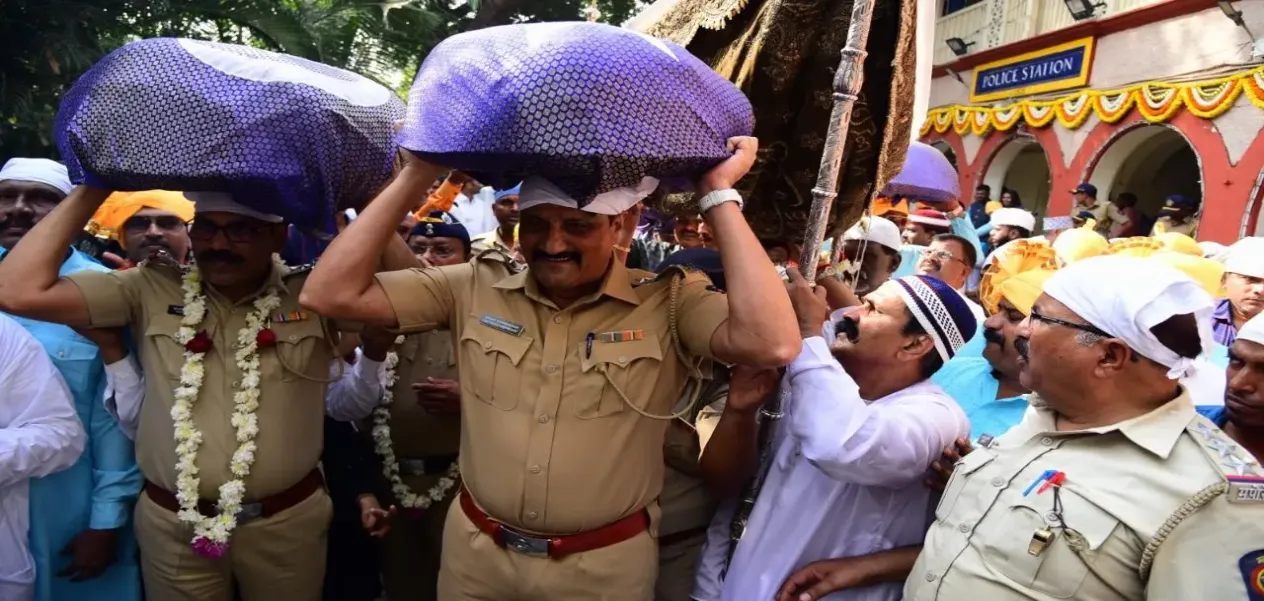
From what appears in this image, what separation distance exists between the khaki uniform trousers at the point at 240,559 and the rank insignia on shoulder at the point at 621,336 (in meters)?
1.25

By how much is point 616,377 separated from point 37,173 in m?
2.62

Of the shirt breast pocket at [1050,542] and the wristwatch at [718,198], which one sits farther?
the wristwatch at [718,198]

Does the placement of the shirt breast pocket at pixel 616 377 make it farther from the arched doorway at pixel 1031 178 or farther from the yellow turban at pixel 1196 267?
the arched doorway at pixel 1031 178

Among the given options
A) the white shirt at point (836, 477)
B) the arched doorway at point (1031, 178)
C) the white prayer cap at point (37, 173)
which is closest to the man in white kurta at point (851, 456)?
the white shirt at point (836, 477)

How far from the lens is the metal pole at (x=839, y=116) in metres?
2.17

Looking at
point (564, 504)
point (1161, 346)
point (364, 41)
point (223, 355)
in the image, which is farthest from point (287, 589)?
point (364, 41)

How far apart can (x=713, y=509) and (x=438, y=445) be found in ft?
3.99

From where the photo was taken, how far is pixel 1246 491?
1670 mm

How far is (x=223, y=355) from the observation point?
2605mm

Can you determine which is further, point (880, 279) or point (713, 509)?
point (880, 279)

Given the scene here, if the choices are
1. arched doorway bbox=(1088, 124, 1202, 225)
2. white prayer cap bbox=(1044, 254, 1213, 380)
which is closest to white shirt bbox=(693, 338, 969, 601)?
white prayer cap bbox=(1044, 254, 1213, 380)

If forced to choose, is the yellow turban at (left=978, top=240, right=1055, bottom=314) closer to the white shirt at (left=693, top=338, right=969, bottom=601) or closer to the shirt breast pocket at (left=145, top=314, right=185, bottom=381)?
the white shirt at (left=693, top=338, right=969, bottom=601)

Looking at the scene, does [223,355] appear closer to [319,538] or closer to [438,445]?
[319,538]

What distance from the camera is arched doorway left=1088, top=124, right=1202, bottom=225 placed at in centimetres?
1246
